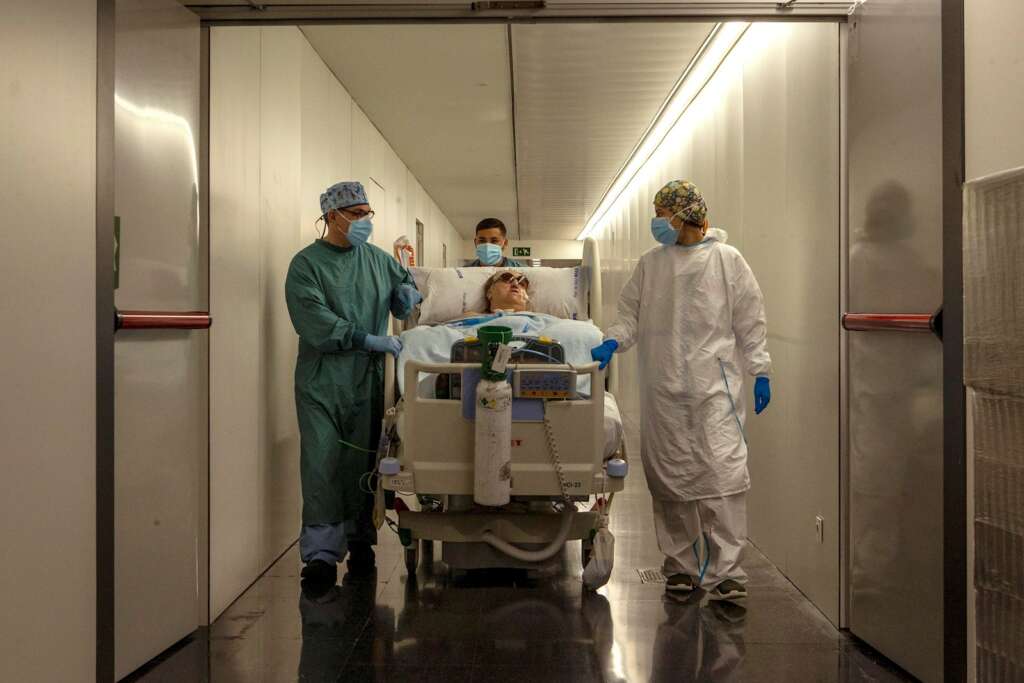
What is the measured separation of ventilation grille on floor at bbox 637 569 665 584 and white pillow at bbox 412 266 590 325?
1230 millimetres

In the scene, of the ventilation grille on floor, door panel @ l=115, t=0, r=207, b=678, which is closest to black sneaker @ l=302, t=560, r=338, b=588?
door panel @ l=115, t=0, r=207, b=678

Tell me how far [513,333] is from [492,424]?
2.36ft

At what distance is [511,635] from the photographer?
299 cm

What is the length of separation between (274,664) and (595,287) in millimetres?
2244

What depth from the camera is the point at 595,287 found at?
410 centimetres

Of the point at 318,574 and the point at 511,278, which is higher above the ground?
the point at 511,278

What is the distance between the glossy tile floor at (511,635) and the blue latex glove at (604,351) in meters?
0.98

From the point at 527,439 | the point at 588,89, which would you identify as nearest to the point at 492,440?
the point at 527,439

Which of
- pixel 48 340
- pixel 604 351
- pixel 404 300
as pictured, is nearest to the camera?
pixel 48 340

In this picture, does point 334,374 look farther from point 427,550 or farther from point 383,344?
point 427,550

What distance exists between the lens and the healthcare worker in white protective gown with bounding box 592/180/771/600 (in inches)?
133

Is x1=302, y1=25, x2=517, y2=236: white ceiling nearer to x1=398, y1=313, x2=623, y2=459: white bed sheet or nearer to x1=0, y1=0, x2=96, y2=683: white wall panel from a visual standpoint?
x1=398, y1=313, x2=623, y2=459: white bed sheet

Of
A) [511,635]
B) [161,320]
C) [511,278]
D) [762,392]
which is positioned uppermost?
[511,278]

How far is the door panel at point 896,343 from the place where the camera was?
240 centimetres
